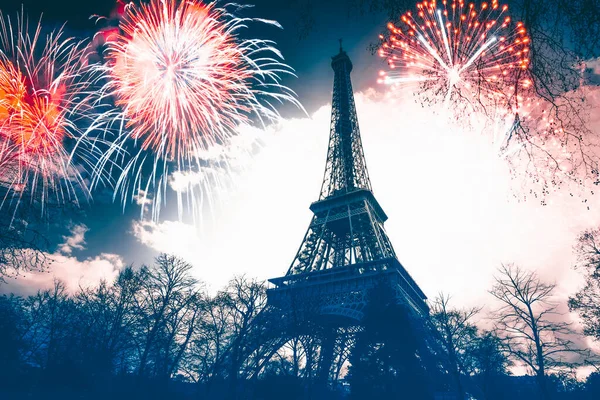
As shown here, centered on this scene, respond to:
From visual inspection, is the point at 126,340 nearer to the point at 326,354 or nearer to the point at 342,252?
the point at 326,354

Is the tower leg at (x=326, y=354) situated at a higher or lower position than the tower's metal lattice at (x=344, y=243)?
lower

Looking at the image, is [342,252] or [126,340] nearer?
[126,340]

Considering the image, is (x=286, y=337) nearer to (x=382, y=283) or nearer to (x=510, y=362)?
(x=382, y=283)

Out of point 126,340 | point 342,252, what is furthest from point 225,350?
point 342,252

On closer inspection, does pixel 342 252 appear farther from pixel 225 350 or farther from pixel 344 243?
pixel 225 350

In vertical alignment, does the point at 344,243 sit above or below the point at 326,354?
above

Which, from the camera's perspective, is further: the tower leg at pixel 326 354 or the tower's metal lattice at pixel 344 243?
the tower's metal lattice at pixel 344 243

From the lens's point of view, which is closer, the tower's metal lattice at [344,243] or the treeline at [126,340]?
the treeline at [126,340]

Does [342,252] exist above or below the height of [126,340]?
above
